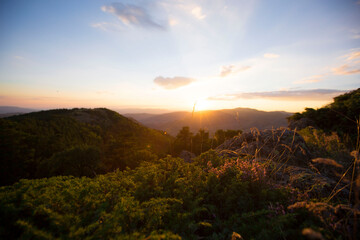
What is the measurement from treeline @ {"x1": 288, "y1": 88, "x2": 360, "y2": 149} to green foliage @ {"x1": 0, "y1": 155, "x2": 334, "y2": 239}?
895 cm

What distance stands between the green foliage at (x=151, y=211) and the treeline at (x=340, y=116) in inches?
352

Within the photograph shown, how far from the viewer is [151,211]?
194 cm

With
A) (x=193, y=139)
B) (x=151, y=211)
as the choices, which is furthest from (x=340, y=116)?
(x=151, y=211)

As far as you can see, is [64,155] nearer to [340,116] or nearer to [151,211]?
[151,211]

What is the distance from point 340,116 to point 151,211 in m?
13.3

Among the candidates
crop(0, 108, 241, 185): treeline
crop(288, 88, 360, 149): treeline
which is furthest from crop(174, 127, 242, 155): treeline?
crop(288, 88, 360, 149): treeline

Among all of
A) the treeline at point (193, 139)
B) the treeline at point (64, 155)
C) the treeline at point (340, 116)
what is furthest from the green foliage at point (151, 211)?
the treeline at point (340, 116)

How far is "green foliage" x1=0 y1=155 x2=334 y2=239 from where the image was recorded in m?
1.63

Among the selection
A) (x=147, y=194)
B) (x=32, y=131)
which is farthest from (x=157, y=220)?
(x=32, y=131)

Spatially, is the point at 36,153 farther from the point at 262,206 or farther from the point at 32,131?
the point at 262,206

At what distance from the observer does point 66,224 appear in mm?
1679

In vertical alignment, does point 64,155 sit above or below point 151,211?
below

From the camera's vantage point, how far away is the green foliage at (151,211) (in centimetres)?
163

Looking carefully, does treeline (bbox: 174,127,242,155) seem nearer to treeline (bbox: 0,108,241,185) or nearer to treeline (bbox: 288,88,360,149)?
treeline (bbox: 0,108,241,185)
